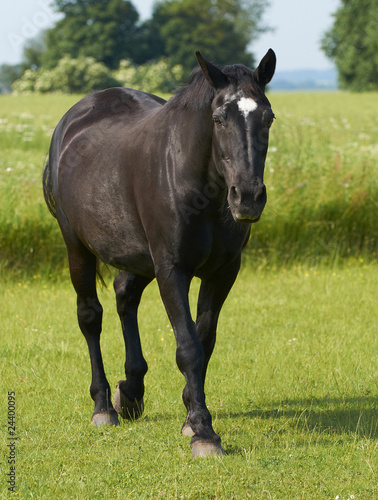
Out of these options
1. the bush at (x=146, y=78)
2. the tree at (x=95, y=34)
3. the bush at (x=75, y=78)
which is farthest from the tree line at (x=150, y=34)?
the bush at (x=146, y=78)

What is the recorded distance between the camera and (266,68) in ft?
13.4

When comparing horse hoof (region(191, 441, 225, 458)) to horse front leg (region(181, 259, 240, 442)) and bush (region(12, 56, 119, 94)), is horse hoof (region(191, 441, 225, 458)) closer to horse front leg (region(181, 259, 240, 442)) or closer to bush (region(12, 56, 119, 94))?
horse front leg (region(181, 259, 240, 442))

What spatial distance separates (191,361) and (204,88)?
1647 mm

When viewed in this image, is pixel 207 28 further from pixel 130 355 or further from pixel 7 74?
pixel 130 355

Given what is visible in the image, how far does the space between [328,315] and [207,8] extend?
82548mm

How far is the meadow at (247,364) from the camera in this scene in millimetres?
4141

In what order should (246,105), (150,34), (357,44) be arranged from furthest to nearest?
(150,34)
(357,44)
(246,105)

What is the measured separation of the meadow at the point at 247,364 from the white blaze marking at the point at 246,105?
6.75 feet

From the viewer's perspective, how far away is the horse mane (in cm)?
394

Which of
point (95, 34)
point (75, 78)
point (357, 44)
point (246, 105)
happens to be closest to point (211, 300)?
point (246, 105)

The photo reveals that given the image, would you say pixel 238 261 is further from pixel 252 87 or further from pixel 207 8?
pixel 207 8

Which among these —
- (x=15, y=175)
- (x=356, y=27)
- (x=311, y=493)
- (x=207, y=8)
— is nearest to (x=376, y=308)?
(x=311, y=493)

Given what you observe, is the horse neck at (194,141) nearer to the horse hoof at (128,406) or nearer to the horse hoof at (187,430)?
the horse hoof at (187,430)

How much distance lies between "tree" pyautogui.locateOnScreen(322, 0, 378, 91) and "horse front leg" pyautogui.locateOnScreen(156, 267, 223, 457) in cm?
7016
